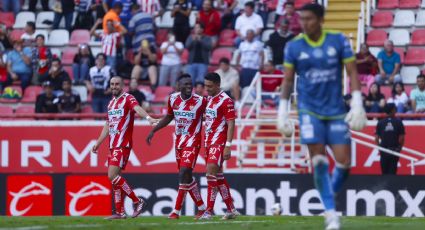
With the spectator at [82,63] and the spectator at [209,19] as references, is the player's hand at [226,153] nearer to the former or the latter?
the spectator at [209,19]

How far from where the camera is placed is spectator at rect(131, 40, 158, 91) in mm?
28406

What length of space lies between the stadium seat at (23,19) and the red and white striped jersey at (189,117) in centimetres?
1396

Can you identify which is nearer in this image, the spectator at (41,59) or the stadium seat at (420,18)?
the stadium seat at (420,18)

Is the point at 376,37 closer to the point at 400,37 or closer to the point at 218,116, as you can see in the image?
the point at 400,37

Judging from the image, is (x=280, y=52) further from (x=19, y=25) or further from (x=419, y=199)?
(x=19, y=25)

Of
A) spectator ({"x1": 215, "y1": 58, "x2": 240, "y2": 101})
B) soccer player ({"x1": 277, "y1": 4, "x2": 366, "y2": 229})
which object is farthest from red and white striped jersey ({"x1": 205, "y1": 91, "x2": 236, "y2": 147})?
spectator ({"x1": 215, "y1": 58, "x2": 240, "y2": 101})

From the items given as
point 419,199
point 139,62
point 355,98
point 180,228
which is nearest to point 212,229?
point 180,228

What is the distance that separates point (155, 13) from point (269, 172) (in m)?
6.30

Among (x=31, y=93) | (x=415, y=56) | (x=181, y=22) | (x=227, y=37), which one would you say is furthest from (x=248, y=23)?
(x=31, y=93)

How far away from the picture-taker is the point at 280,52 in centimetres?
2747

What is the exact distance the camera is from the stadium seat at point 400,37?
28.6 meters

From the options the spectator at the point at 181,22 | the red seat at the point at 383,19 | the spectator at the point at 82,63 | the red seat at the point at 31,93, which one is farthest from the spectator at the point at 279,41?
the red seat at the point at 31,93

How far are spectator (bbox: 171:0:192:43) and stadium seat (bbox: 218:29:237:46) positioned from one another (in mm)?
834

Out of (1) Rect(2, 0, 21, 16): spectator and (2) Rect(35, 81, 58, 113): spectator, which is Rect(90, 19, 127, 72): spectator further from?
(1) Rect(2, 0, 21, 16): spectator
